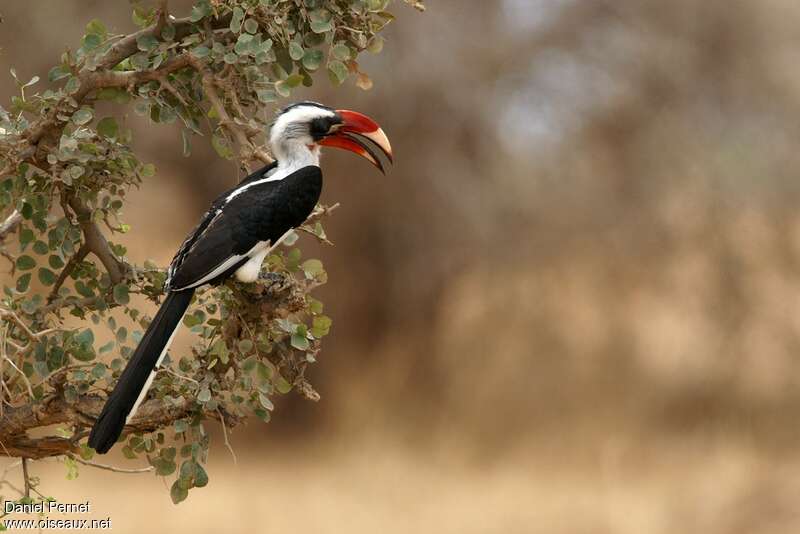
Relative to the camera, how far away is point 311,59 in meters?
1.83

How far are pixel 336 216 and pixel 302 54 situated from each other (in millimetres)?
3541

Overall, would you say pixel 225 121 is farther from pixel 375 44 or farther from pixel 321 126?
pixel 321 126

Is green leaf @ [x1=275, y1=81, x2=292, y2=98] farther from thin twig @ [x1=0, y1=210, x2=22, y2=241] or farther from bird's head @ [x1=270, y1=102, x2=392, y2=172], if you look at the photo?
thin twig @ [x1=0, y1=210, x2=22, y2=241]

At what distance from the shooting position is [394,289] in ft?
17.4

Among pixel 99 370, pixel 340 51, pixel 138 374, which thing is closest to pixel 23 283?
pixel 99 370

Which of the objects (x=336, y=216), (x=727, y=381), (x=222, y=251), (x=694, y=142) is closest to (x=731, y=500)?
(x=727, y=381)

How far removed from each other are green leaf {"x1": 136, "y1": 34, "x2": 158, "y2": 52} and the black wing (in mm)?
330

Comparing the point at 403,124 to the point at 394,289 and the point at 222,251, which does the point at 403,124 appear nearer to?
the point at 394,289

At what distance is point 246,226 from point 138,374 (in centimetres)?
33

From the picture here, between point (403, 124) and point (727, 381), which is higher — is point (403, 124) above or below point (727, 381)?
above

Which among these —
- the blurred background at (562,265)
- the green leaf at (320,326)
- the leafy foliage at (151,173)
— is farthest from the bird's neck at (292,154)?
the blurred background at (562,265)

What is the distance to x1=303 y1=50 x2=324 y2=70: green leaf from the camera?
1818 millimetres

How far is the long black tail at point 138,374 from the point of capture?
1.74 metres

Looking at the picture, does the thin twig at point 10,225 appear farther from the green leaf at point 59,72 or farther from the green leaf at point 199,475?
the green leaf at point 199,475
